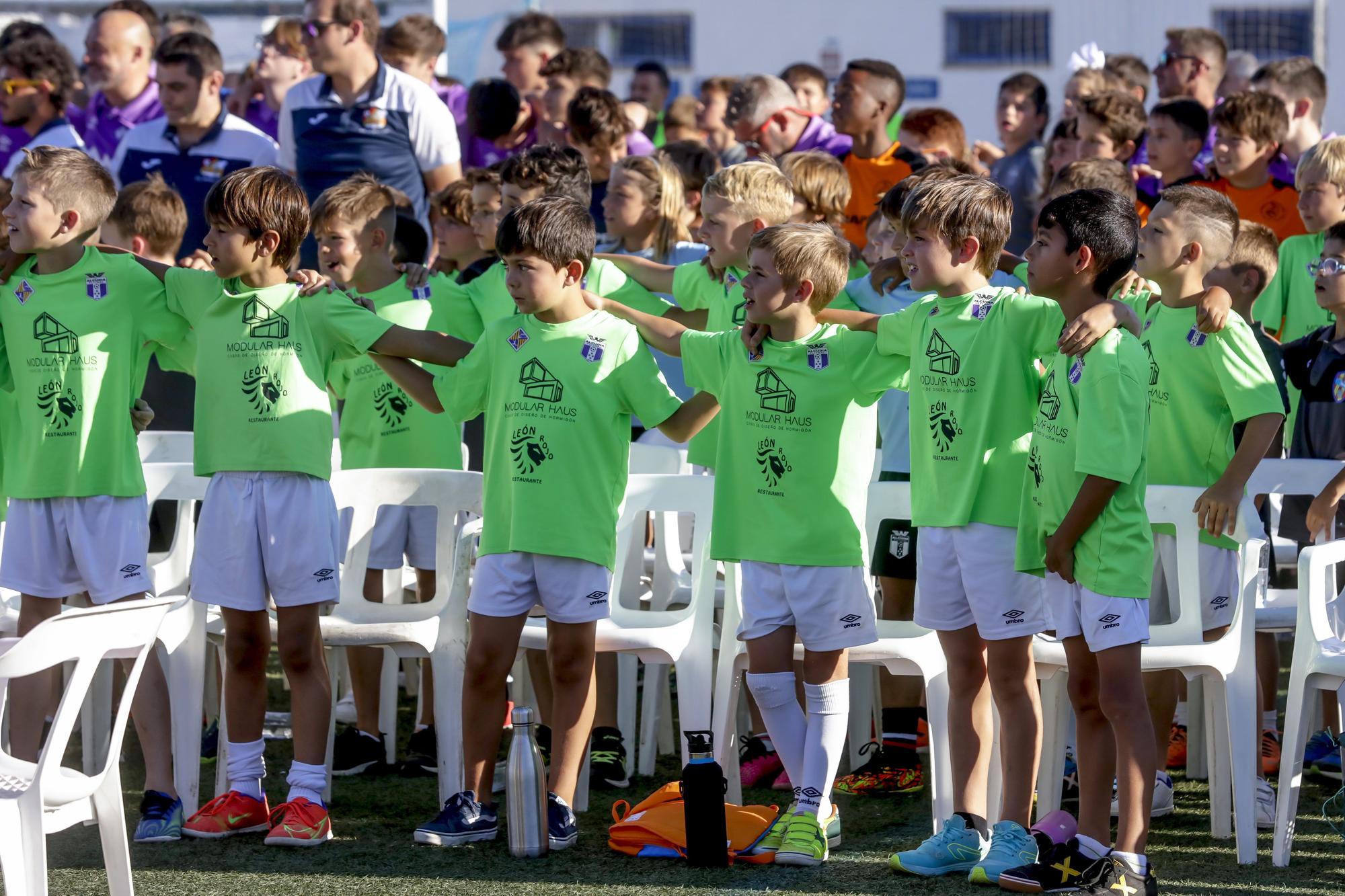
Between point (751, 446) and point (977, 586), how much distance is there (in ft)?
2.28

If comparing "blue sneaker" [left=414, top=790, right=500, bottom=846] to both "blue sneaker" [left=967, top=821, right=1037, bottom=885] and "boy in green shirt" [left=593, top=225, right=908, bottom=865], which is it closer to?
"boy in green shirt" [left=593, top=225, right=908, bottom=865]

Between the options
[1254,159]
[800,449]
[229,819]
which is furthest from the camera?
[1254,159]

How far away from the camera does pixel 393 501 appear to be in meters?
4.80

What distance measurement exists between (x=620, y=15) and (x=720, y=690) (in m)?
14.1

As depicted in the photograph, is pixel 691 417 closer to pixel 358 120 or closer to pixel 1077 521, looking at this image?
pixel 1077 521

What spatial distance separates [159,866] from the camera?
4.11m

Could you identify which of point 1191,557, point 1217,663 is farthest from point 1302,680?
point 1191,557

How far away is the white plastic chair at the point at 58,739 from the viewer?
3082 mm

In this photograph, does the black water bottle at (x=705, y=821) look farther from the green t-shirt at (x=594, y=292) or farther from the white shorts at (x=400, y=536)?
the green t-shirt at (x=594, y=292)

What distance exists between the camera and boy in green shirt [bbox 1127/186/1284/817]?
4.45m

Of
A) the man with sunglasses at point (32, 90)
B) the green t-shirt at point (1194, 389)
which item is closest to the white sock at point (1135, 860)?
the green t-shirt at point (1194, 389)

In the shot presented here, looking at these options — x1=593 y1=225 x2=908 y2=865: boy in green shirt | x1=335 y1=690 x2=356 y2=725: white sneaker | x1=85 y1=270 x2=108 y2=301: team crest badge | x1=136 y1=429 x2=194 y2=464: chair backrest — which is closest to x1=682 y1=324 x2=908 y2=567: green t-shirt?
x1=593 y1=225 x2=908 y2=865: boy in green shirt

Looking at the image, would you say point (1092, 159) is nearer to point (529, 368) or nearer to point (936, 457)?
point (936, 457)

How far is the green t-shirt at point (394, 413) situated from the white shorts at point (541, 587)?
105 cm
